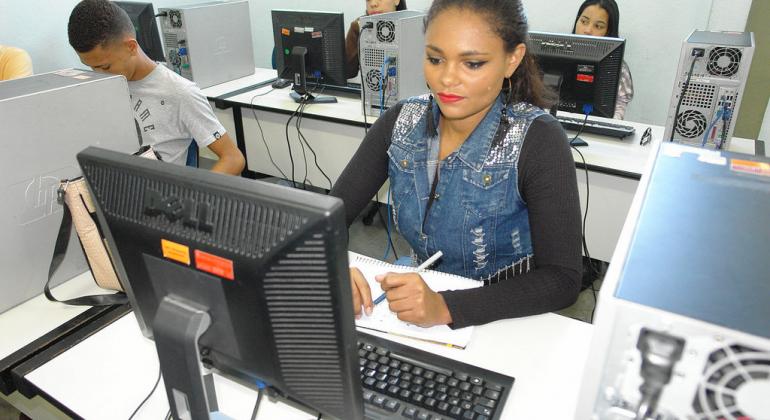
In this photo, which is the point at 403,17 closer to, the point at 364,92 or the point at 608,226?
the point at 364,92

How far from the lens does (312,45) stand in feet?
8.48

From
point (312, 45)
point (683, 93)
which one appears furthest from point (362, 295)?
point (312, 45)

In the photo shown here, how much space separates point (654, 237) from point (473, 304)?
1.52ft

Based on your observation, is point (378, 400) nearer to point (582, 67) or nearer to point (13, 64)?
point (582, 67)

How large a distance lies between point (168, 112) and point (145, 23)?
1490mm

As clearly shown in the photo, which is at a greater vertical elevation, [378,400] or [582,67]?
[582,67]

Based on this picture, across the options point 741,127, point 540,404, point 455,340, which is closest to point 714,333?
point 540,404

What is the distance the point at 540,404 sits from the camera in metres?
0.79

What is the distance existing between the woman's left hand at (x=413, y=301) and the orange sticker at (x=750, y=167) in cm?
Answer: 49

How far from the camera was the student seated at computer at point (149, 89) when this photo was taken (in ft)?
5.46

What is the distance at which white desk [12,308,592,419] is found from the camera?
2.60ft

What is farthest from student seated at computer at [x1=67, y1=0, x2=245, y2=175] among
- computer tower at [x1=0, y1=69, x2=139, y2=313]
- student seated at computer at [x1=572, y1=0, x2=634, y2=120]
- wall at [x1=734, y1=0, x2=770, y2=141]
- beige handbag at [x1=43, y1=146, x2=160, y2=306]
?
wall at [x1=734, y1=0, x2=770, y2=141]

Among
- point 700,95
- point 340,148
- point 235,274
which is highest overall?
point 235,274

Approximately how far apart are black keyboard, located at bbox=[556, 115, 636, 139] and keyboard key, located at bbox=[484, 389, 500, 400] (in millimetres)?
1640
